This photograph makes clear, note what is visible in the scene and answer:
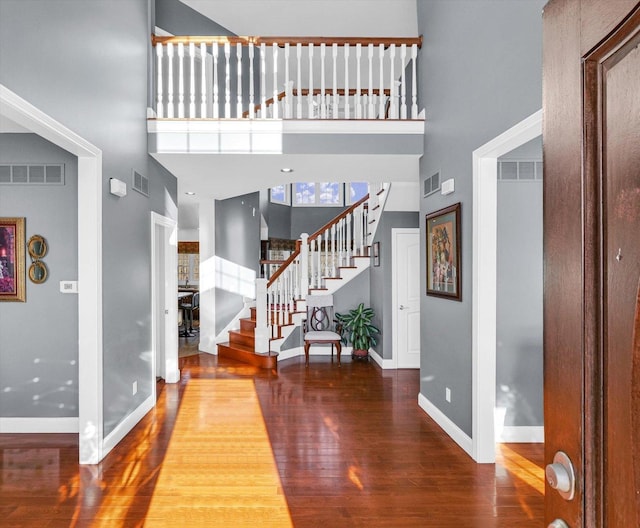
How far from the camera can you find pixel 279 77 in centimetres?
745

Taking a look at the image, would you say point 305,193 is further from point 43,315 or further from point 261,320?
point 43,315

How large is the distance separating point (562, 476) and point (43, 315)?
419cm

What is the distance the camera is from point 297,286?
6516 mm

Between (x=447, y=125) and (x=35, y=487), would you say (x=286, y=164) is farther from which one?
(x=35, y=487)

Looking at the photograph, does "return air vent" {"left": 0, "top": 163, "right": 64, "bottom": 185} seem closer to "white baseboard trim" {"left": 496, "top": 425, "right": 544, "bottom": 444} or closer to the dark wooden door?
the dark wooden door

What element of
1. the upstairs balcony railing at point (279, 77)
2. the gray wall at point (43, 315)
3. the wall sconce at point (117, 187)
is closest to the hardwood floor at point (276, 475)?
the gray wall at point (43, 315)

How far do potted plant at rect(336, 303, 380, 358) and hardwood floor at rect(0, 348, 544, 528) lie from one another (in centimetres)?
190

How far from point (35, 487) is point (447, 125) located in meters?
4.31

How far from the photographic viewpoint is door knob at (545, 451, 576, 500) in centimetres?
78

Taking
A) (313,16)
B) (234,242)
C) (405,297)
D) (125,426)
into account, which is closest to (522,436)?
(405,297)

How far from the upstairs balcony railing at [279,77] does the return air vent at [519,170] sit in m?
1.34

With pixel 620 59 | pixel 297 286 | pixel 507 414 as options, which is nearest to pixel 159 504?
pixel 507 414

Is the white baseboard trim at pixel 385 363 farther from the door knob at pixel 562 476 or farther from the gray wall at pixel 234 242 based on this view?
the door knob at pixel 562 476

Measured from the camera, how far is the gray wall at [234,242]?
7059mm
